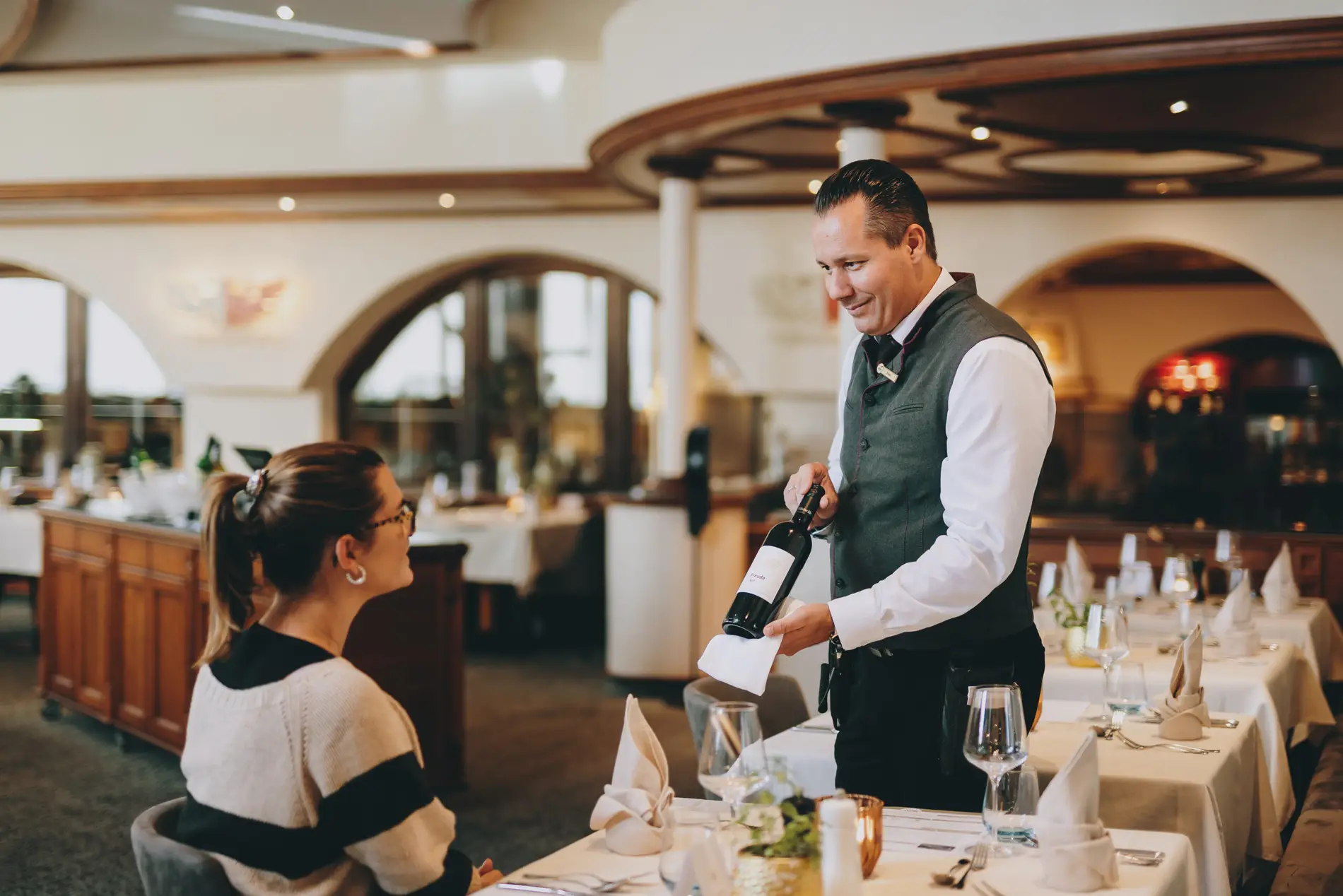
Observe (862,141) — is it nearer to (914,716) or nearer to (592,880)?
(914,716)

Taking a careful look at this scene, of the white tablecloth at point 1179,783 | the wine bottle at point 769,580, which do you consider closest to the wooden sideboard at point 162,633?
the white tablecloth at point 1179,783

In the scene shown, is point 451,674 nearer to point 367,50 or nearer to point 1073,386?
point 367,50

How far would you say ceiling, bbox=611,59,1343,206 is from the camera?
595 centimetres

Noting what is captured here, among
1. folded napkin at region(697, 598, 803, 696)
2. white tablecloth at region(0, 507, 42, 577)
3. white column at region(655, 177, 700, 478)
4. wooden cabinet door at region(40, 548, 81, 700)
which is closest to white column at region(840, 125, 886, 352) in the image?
white column at region(655, 177, 700, 478)

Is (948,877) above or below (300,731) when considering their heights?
below

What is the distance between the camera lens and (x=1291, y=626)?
17.5 ft

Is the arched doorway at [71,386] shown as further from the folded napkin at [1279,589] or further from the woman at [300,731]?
the woman at [300,731]

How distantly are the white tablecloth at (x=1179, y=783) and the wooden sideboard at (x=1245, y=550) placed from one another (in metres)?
3.96

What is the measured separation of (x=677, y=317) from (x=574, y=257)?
223cm

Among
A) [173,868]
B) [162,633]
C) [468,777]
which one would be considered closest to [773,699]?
[173,868]

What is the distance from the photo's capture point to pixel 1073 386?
39.4 ft

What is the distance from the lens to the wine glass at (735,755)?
1.84 metres

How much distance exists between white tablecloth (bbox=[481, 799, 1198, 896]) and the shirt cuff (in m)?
0.30

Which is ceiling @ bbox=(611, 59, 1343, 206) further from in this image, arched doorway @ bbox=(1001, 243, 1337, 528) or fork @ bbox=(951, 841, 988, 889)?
fork @ bbox=(951, 841, 988, 889)
